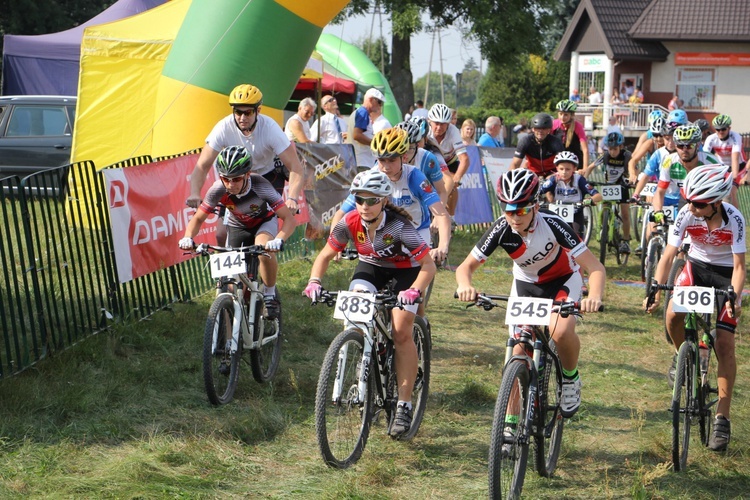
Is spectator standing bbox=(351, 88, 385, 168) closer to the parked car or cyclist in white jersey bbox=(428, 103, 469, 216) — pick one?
cyclist in white jersey bbox=(428, 103, 469, 216)

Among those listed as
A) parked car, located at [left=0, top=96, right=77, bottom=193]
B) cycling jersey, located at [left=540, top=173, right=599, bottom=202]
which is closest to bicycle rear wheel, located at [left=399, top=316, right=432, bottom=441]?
cycling jersey, located at [left=540, top=173, right=599, bottom=202]

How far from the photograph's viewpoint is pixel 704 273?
22.8ft

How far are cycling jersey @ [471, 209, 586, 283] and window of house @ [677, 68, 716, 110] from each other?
162ft

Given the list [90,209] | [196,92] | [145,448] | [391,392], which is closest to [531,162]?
[196,92]

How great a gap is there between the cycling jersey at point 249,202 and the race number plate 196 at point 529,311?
2740mm

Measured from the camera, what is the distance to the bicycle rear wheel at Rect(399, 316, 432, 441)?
666cm

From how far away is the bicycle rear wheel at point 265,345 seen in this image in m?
7.55

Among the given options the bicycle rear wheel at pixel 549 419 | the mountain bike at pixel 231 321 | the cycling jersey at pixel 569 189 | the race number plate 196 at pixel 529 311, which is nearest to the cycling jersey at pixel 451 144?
the cycling jersey at pixel 569 189

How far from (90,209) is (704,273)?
16.5 ft

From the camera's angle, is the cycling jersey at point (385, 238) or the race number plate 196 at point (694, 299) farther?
the cycling jersey at point (385, 238)

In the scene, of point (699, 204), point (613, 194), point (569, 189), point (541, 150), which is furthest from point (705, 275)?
point (613, 194)

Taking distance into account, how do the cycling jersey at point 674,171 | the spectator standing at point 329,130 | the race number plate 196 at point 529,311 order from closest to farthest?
the race number plate 196 at point 529,311 → the cycling jersey at point 674,171 → the spectator standing at point 329,130

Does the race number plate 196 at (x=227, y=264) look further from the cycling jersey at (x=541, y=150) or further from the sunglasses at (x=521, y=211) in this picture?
the cycling jersey at (x=541, y=150)

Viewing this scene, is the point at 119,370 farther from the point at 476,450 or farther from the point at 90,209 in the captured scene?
the point at 476,450
